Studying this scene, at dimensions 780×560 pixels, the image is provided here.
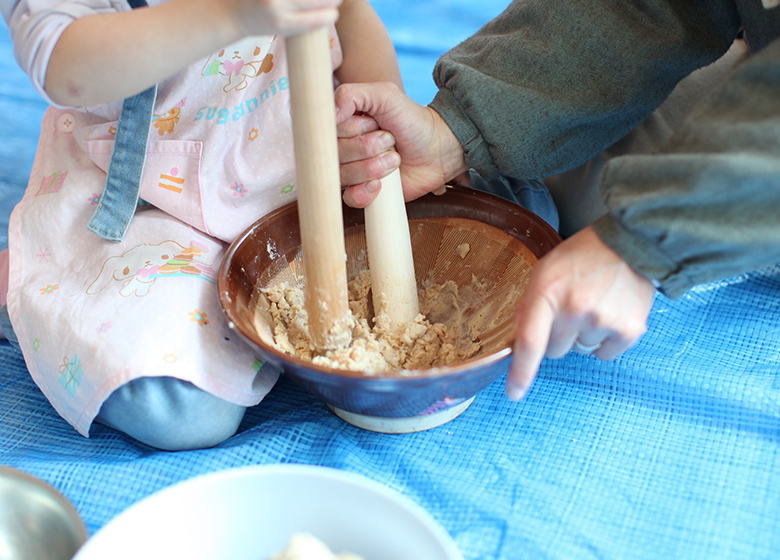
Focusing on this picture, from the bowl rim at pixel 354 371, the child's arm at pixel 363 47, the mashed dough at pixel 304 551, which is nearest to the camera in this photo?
the mashed dough at pixel 304 551

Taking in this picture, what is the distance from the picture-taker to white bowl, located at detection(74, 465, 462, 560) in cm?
52

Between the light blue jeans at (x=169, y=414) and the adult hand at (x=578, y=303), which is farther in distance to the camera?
the light blue jeans at (x=169, y=414)

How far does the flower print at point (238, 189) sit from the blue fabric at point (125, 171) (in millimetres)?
131

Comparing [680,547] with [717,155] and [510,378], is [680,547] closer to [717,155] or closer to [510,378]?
[510,378]

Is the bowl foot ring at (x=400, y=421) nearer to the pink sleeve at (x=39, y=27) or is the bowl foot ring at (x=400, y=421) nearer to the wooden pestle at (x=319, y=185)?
the wooden pestle at (x=319, y=185)

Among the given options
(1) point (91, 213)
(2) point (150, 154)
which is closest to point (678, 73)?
(2) point (150, 154)

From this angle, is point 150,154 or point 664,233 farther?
point 150,154

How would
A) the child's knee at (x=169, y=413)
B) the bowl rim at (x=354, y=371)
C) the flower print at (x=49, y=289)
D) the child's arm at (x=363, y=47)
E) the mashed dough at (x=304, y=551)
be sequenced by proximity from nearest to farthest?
1. the mashed dough at (x=304, y=551)
2. the bowl rim at (x=354, y=371)
3. the child's knee at (x=169, y=413)
4. the flower print at (x=49, y=289)
5. the child's arm at (x=363, y=47)

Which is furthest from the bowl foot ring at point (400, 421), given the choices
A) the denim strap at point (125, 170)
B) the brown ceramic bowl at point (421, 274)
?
the denim strap at point (125, 170)

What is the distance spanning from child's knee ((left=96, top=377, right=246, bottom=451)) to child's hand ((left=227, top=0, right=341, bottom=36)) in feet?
1.36

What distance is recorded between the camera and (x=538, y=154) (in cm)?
91

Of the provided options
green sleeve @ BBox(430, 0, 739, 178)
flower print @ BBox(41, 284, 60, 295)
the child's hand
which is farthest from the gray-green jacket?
flower print @ BBox(41, 284, 60, 295)

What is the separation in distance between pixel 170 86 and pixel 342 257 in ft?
1.35

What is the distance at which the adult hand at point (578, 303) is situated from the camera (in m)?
0.60
